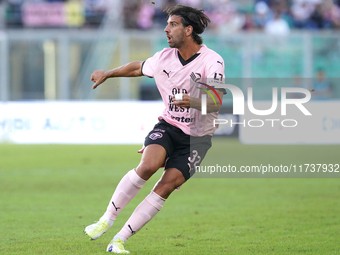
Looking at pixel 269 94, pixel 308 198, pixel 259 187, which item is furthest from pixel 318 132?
pixel 308 198

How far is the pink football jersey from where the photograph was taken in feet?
16.4

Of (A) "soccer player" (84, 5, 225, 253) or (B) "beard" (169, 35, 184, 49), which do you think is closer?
(A) "soccer player" (84, 5, 225, 253)

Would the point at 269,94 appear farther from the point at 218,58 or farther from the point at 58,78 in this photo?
the point at 218,58

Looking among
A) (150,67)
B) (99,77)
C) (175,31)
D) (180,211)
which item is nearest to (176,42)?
(175,31)

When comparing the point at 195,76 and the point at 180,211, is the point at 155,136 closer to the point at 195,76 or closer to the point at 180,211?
the point at 195,76

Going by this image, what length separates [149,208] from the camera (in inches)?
191

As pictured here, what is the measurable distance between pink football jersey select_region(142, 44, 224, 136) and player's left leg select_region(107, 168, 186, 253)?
0.48 m

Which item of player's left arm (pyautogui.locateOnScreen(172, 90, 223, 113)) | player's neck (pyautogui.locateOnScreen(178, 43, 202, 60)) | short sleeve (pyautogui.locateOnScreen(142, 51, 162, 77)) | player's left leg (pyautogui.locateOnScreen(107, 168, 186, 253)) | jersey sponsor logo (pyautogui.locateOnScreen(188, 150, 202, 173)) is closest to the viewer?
player's left arm (pyautogui.locateOnScreen(172, 90, 223, 113))

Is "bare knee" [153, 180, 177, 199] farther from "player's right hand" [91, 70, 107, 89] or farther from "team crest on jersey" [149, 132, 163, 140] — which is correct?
"player's right hand" [91, 70, 107, 89]

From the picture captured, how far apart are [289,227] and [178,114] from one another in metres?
2.17

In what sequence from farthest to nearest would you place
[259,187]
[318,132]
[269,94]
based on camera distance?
[269,94] → [318,132] → [259,187]

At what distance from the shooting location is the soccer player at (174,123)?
482 cm

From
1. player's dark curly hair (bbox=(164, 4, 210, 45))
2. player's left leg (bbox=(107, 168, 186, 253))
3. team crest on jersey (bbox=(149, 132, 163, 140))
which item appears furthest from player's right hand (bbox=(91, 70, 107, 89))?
player's left leg (bbox=(107, 168, 186, 253))

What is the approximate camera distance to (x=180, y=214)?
714cm
